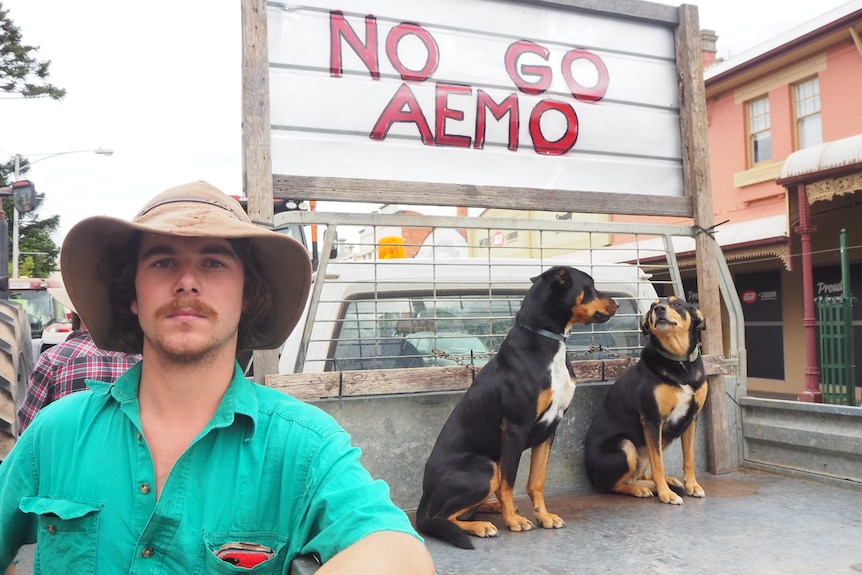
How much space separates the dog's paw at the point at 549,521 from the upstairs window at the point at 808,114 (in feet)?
45.2

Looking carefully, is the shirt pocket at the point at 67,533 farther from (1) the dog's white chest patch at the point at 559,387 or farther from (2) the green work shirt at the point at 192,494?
(1) the dog's white chest patch at the point at 559,387

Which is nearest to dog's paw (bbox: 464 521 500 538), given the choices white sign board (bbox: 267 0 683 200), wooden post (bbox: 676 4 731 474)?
white sign board (bbox: 267 0 683 200)

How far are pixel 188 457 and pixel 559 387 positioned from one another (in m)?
2.14

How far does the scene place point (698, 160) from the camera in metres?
4.18

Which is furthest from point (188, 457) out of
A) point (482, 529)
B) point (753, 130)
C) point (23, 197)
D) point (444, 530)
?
point (753, 130)

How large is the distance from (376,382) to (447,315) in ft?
3.73

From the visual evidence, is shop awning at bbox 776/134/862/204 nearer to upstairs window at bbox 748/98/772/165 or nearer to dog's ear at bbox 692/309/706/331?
upstairs window at bbox 748/98/772/165

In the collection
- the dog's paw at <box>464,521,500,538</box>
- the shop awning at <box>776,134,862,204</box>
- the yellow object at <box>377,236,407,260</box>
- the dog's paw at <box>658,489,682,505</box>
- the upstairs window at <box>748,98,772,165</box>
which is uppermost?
the upstairs window at <box>748,98,772,165</box>

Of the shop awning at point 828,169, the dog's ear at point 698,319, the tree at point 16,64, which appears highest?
the tree at point 16,64

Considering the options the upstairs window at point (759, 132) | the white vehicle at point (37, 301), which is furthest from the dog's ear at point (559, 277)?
the upstairs window at point (759, 132)

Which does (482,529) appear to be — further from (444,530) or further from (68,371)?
(68,371)

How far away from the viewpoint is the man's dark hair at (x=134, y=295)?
168cm

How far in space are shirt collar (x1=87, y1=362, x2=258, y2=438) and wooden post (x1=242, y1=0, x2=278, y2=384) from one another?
166 cm

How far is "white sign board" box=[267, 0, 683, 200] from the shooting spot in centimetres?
344
